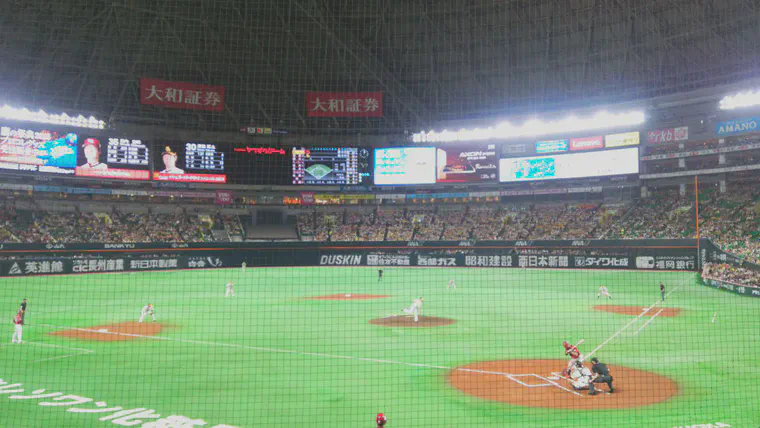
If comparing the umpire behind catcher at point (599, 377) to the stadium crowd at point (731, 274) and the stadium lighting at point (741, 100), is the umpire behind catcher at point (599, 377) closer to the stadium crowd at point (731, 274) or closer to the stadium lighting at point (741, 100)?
the stadium crowd at point (731, 274)

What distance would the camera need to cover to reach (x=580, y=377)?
12.8 meters

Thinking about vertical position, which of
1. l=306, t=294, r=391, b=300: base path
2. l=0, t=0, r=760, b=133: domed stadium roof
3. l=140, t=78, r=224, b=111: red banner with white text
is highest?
l=0, t=0, r=760, b=133: domed stadium roof

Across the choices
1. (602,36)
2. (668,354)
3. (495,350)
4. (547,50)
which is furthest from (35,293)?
(602,36)

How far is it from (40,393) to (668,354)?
57.4ft

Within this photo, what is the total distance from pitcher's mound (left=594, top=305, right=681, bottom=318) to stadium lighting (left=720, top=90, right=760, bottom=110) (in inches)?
1044

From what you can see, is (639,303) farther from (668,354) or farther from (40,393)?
(40,393)

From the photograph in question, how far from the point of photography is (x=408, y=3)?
147 feet

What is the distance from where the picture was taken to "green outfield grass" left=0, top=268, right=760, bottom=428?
1145 cm

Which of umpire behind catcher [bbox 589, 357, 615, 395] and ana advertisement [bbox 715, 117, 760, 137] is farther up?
ana advertisement [bbox 715, 117, 760, 137]

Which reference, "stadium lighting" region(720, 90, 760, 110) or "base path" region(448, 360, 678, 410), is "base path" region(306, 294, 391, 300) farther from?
"stadium lighting" region(720, 90, 760, 110)

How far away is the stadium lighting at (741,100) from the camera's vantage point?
43469 mm

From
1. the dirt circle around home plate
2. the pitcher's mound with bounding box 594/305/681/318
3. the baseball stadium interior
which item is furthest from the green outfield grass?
the dirt circle around home plate

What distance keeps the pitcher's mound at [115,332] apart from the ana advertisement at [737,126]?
47.4 m

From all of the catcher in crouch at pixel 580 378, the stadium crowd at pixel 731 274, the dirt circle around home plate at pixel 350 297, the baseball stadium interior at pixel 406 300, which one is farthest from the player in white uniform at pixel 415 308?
the stadium crowd at pixel 731 274
